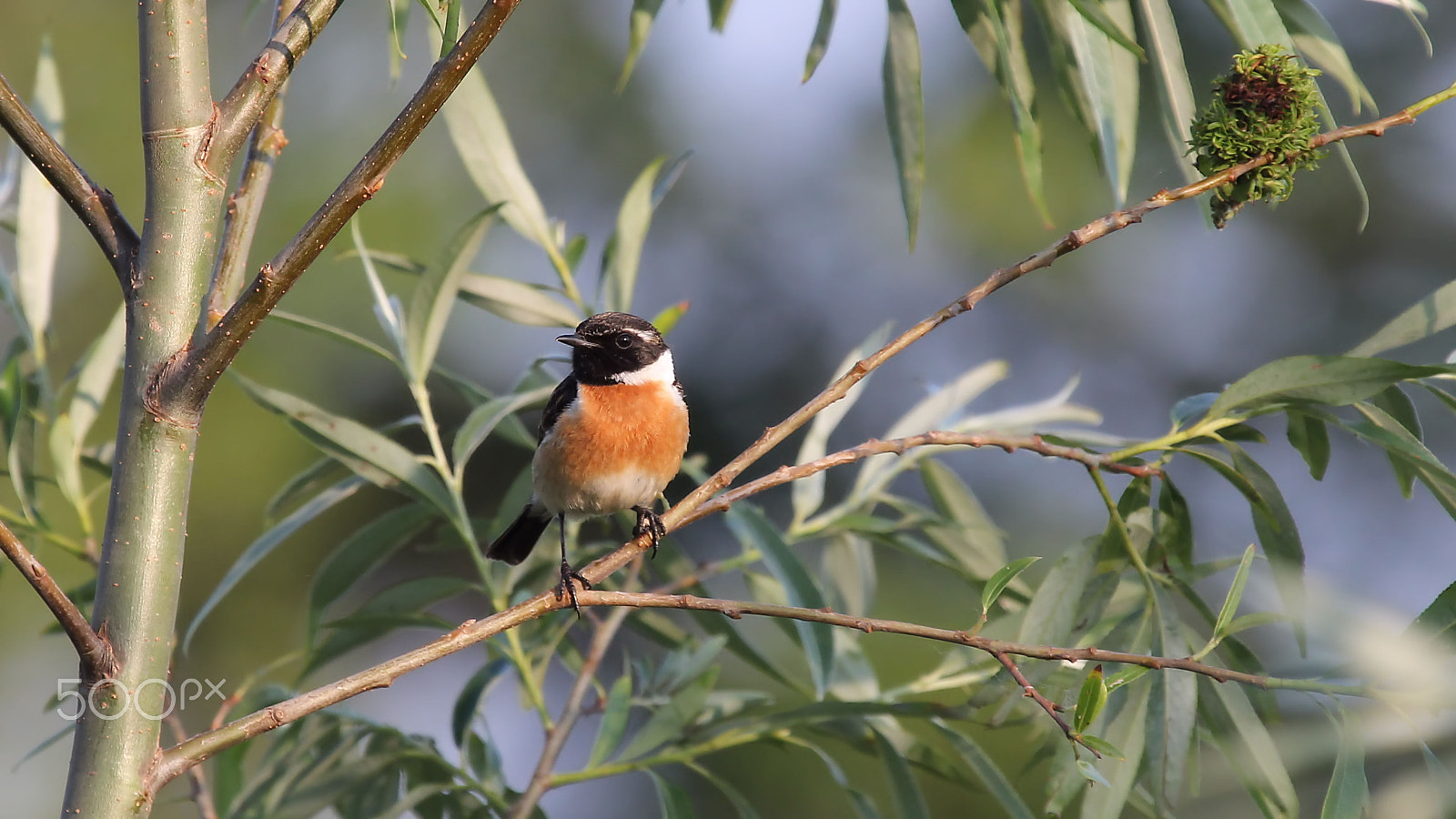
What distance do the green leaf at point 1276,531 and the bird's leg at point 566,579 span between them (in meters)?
1.37

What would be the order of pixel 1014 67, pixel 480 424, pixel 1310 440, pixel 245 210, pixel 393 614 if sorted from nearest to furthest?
1. pixel 245 210
2. pixel 1310 440
3. pixel 1014 67
4. pixel 480 424
5. pixel 393 614

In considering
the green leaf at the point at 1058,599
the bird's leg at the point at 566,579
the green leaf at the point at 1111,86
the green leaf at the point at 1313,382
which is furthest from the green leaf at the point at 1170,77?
the bird's leg at the point at 566,579

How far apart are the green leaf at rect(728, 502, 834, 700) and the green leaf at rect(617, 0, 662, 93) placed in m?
1.18

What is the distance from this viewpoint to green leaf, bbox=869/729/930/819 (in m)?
2.83

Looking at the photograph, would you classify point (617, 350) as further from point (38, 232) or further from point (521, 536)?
point (38, 232)

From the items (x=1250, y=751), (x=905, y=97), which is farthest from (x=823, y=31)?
(x=1250, y=751)

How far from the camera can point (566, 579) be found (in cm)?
294

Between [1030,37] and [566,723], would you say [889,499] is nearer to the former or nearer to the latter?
[566,723]

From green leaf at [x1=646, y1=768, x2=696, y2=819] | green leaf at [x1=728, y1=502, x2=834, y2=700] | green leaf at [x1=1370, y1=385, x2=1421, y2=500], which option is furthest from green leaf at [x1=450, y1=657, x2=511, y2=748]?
green leaf at [x1=1370, y1=385, x2=1421, y2=500]

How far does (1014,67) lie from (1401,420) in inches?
45.8

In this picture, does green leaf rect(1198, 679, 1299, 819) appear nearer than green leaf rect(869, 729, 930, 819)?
Yes

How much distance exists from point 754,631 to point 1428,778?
347 cm

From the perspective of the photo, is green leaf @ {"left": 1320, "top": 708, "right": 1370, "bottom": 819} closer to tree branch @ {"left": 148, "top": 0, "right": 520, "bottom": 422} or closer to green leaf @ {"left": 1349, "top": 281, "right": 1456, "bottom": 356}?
green leaf @ {"left": 1349, "top": 281, "right": 1456, "bottom": 356}

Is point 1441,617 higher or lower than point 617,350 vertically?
lower
